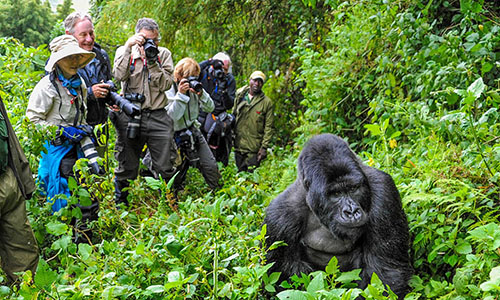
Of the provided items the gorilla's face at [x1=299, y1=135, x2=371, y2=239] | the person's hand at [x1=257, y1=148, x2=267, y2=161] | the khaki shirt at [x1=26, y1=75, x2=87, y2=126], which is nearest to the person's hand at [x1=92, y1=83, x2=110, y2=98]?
the khaki shirt at [x1=26, y1=75, x2=87, y2=126]

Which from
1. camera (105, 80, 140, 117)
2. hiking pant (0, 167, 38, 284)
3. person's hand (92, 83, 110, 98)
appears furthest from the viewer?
camera (105, 80, 140, 117)

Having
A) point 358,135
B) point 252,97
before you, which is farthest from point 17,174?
point 252,97

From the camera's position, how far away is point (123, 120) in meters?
4.83

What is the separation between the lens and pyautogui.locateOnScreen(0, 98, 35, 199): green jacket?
3219 millimetres

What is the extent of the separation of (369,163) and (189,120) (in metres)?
2.49

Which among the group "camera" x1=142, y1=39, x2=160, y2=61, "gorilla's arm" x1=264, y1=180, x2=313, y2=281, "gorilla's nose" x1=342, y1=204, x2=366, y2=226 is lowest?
"gorilla's arm" x1=264, y1=180, x2=313, y2=281

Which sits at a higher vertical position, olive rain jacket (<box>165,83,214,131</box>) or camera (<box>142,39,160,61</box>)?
camera (<box>142,39,160,61</box>)

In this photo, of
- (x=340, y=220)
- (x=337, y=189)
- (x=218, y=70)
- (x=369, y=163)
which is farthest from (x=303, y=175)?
(x=218, y=70)

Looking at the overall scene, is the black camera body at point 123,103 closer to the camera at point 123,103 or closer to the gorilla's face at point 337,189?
the camera at point 123,103

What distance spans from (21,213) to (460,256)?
251cm

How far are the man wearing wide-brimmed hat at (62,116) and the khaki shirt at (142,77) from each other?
757 millimetres

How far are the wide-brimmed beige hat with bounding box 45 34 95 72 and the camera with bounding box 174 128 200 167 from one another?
1.63 metres

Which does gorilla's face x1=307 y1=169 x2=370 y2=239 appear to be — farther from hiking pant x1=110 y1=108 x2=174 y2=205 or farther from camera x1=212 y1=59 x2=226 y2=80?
camera x1=212 y1=59 x2=226 y2=80

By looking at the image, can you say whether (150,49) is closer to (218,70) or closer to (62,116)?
(62,116)
